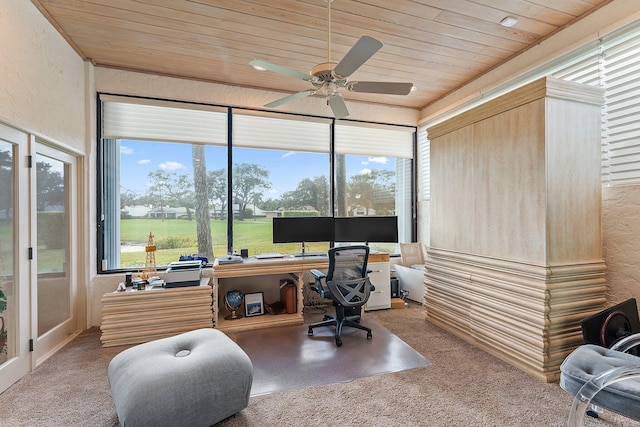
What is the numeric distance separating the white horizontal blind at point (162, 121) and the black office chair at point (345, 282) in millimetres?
2242

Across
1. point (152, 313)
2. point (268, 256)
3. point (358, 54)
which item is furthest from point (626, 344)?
point (152, 313)

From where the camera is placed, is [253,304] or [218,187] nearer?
[253,304]

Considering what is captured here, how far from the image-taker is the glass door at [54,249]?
2738mm

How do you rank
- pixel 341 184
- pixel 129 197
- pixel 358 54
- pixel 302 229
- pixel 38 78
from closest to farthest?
pixel 358 54 < pixel 38 78 < pixel 129 197 < pixel 302 229 < pixel 341 184

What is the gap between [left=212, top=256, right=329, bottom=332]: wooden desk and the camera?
11.3ft

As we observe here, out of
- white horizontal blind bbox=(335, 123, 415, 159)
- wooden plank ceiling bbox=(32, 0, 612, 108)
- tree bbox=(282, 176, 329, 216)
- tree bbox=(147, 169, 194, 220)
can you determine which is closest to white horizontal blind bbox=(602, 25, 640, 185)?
wooden plank ceiling bbox=(32, 0, 612, 108)

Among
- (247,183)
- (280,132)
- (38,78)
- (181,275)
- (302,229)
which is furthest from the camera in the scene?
(280,132)

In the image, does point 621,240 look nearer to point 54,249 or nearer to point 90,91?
point 54,249

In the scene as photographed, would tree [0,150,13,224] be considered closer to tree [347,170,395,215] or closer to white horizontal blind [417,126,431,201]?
tree [347,170,395,215]

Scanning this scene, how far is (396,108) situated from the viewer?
4.91 metres

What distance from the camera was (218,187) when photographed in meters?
4.07

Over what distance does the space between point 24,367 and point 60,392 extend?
1.83 feet

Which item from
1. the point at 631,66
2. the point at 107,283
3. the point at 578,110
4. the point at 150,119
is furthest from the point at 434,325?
the point at 150,119

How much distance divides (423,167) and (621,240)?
2767mm
